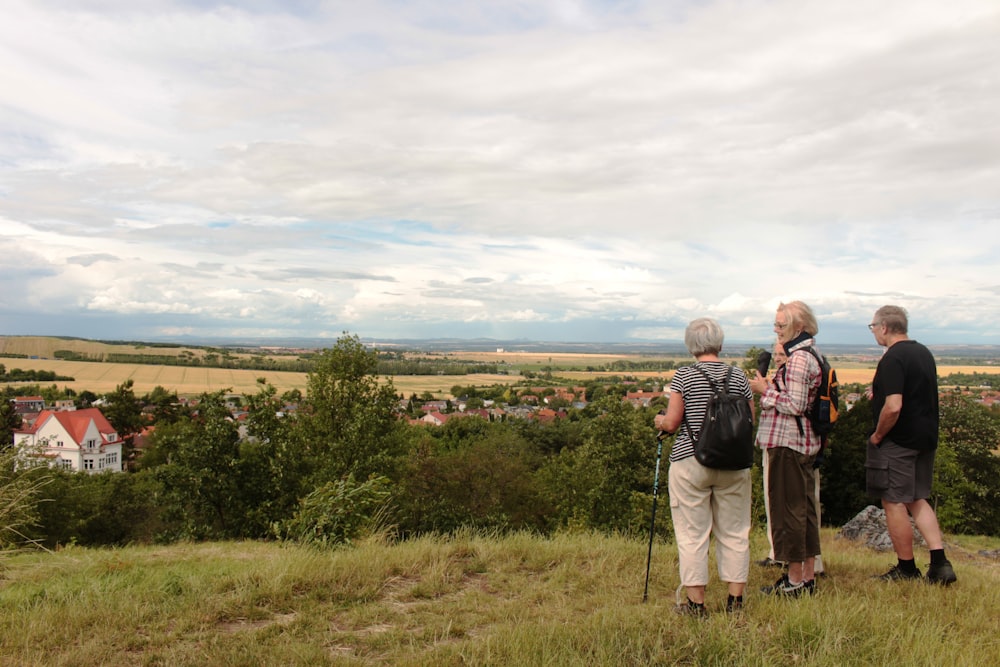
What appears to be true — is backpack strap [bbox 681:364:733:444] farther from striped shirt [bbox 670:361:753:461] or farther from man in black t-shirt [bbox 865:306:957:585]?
man in black t-shirt [bbox 865:306:957:585]

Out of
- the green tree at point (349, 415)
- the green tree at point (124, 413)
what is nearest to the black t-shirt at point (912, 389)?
the green tree at point (349, 415)

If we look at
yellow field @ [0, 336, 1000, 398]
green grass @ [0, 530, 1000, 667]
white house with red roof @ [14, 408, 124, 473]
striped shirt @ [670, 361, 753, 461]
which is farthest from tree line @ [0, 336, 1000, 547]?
yellow field @ [0, 336, 1000, 398]

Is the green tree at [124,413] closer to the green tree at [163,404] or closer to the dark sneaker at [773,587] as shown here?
the green tree at [163,404]

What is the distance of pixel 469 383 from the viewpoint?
103 meters

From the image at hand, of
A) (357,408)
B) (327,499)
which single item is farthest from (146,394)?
(327,499)

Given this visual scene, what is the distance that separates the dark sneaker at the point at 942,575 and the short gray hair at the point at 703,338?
105 inches

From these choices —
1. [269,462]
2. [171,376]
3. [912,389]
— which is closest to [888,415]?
[912,389]

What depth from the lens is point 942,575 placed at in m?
4.85

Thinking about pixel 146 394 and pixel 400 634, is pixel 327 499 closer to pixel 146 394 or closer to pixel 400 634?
pixel 400 634

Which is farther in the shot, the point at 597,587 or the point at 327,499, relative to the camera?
the point at 327,499

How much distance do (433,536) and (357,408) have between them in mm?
18491

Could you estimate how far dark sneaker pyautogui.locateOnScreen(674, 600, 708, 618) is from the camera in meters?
4.04

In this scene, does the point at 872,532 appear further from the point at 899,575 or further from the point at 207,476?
the point at 207,476

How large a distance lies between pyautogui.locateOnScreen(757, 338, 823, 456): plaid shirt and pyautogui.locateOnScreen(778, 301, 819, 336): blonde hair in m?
0.12
